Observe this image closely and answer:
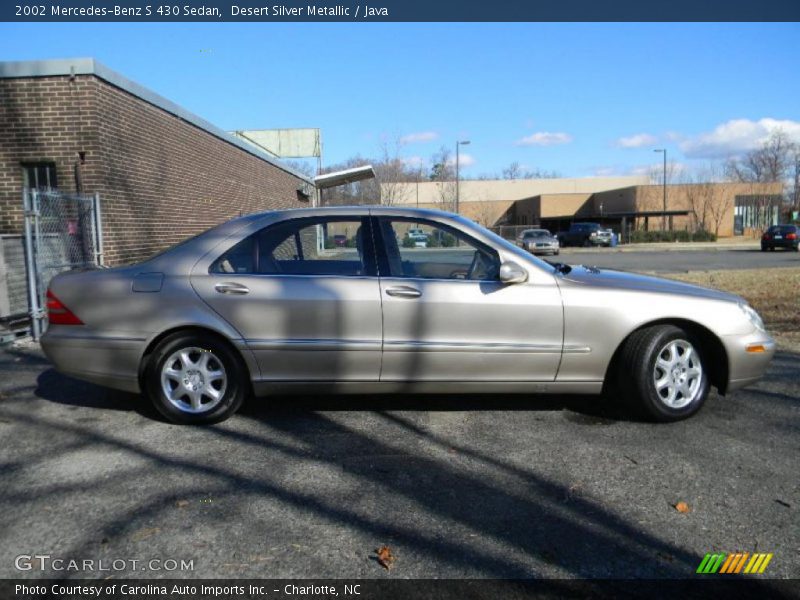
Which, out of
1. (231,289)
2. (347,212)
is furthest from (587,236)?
(231,289)

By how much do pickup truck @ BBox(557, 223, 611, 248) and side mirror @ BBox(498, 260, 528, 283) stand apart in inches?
1558

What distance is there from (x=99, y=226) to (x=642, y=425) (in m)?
7.87

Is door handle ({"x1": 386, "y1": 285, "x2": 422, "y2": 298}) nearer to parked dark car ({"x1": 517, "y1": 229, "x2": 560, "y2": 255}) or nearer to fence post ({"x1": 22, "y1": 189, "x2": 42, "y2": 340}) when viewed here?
fence post ({"x1": 22, "y1": 189, "x2": 42, "y2": 340})

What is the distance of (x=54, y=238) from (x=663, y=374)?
302 inches

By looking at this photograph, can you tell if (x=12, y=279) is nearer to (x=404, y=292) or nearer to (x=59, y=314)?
(x=59, y=314)

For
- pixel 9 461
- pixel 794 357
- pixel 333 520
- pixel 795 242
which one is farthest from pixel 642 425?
pixel 795 242

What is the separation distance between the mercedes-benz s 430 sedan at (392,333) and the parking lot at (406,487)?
0.31 m

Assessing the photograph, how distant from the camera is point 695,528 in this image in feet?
9.96

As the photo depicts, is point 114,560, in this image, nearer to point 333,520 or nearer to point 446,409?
point 333,520

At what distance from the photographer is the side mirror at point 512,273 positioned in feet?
14.4

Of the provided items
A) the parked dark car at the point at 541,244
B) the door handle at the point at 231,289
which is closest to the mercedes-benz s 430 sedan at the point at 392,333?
the door handle at the point at 231,289

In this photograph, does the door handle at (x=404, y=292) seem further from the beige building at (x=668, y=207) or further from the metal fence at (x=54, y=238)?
the beige building at (x=668, y=207)

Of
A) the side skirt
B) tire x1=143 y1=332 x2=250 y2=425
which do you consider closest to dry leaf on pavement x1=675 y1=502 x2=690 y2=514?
the side skirt

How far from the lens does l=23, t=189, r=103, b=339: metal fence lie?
7.65 metres
